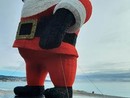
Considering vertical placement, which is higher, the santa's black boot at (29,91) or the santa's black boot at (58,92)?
the santa's black boot at (58,92)

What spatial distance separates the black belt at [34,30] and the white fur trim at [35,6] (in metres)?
0.06

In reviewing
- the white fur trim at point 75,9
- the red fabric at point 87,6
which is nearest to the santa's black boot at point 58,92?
the white fur trim at point 75,9

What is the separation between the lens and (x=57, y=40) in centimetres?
171

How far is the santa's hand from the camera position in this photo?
1701mm

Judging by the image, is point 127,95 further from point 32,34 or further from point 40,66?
point 32,34

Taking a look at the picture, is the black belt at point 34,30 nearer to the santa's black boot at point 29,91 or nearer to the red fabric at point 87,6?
the red fabric at point 87,6

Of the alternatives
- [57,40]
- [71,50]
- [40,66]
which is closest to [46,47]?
[57,40]

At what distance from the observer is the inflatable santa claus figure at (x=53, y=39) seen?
5.73 ft

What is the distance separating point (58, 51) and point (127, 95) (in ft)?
2.87

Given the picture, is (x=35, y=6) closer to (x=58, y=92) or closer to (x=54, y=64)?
(x=54, y=64)

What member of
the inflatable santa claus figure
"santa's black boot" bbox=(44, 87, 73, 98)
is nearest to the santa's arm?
Answer: the inflatable santa claus figure

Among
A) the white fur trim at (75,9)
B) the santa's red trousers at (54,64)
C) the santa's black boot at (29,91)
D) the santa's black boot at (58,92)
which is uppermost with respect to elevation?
the white fur trim at (75,9)

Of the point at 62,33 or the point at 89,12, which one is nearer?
the point at 62,33

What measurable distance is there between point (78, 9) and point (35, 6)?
31 cm
